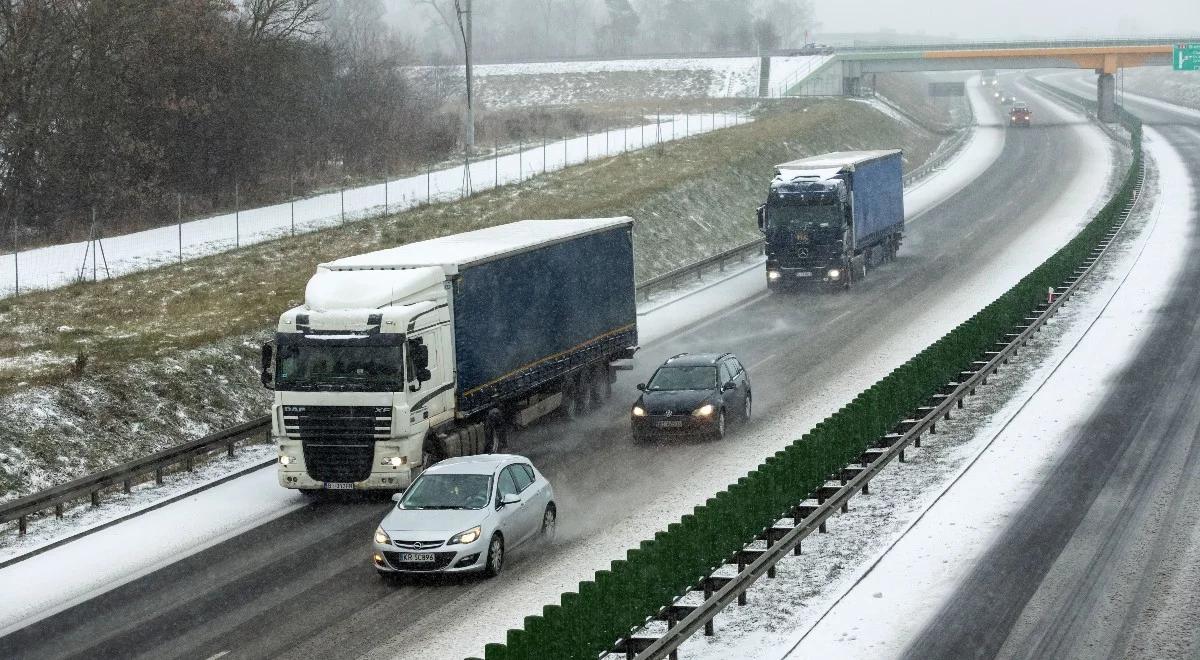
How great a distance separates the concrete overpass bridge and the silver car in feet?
324

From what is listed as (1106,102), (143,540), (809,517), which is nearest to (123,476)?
(143,540)

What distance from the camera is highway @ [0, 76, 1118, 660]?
719 inches

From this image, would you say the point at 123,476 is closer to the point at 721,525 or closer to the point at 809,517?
the point at 721,525

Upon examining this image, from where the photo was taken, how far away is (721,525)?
19.1 m

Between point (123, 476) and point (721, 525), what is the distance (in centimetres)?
1185

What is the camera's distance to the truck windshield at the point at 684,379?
28.3m

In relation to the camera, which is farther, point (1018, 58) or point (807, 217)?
point (1018, 58)

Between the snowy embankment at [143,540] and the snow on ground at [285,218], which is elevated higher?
the snow on ground at [285,218]

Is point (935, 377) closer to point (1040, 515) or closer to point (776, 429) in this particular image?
point (776, 429)

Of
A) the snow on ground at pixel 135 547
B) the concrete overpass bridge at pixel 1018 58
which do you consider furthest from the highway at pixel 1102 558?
the concrete overpass bridge at pixel 1018 58

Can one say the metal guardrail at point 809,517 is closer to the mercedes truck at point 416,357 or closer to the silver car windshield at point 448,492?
the silver car windshield at point 448,492

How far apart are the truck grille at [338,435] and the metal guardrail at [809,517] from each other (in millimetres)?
6754

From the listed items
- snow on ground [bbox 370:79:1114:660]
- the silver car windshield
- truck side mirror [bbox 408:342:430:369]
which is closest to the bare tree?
snow on ground [bbox 370:79:1114:660]

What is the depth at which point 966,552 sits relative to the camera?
20.2m
